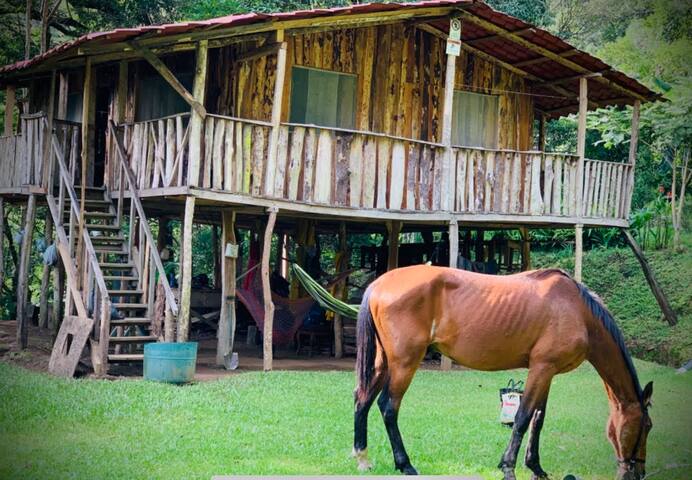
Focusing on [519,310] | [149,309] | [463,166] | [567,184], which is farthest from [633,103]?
[519,310]

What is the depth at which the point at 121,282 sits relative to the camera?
13484mm

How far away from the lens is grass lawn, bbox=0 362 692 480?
7812mm

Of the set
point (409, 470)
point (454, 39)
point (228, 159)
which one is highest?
point (454, 39)

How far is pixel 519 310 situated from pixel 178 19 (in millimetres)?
16317

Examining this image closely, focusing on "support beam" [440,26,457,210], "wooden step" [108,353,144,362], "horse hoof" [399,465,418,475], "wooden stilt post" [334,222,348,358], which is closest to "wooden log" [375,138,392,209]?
"support beam" [440,26,457,210]

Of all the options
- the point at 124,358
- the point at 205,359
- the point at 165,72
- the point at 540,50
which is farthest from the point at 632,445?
the point at 540,50

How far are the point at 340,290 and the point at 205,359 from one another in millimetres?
2691

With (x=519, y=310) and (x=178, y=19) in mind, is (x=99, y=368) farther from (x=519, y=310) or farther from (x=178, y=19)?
(x=178, y=19)

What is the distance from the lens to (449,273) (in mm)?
8047

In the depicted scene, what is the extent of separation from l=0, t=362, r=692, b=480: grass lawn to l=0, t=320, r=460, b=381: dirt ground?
2.69 feet

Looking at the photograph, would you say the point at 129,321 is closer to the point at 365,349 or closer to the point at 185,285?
the point at 185,285

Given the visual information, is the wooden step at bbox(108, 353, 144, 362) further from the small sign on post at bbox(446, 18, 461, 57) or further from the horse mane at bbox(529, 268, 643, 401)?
the horse mane at bbox(529, 268, 643, 401)

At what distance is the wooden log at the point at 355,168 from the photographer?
1392 cm

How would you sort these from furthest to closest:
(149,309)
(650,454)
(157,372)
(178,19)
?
(178,19) < (149,309) < (157,372) < (650,454)
